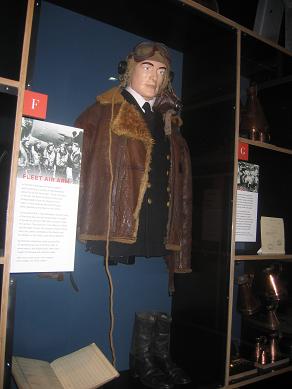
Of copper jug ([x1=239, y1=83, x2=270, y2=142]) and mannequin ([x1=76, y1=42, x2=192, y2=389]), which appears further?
copper jug ([x1=239, y1=83, x2=270, y2=142])

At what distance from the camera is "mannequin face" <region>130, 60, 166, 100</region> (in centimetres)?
148

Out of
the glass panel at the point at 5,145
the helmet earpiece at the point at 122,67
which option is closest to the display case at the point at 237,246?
the helmet earpiece at the point at 122,67

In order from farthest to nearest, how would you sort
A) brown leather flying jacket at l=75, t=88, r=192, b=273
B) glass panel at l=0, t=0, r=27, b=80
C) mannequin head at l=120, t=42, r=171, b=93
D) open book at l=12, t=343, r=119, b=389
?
1. mannequin head at l=120, t=42, r=171, b=93
2. brown leather flying jacket at l=75, t=88, r=192, b=273
3. open book at l=12, t=343, r=119, b=389
4. glass panel at l=0, t=0, r=27, b=80

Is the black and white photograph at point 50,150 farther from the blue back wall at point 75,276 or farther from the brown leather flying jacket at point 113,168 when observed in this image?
the blue back wall at point 75,276

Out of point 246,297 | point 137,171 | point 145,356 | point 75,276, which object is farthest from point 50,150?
point 246,297

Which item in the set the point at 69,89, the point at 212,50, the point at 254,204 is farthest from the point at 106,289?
the point at 212,50

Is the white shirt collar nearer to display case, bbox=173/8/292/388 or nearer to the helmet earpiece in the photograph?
the helmet earpiece

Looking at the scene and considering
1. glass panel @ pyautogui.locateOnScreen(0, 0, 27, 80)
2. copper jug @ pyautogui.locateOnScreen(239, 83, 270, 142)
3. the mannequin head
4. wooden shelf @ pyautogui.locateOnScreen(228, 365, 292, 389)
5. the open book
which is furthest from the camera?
copper jug @ pyautogui.locateOnScreen(239, 83, 270, 142)

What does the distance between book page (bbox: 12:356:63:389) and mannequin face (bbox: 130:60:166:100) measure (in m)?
1.21

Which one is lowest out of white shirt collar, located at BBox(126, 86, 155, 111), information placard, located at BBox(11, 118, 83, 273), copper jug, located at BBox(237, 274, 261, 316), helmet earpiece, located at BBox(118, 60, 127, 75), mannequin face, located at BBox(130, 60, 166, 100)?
copper jug, located at BBox(237, 274, 261, 316)

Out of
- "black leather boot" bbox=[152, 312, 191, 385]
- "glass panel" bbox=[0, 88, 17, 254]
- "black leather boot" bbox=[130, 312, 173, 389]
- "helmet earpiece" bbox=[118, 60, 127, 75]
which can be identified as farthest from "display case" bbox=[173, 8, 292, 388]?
"glass panel" bbox=[0, 88, 17, 254]

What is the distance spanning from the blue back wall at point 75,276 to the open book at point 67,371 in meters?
0.12

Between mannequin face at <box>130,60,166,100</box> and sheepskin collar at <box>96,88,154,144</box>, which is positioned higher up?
mannequin face at <box>130,60,166,100</box>

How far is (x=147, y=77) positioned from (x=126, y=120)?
0.80ft
